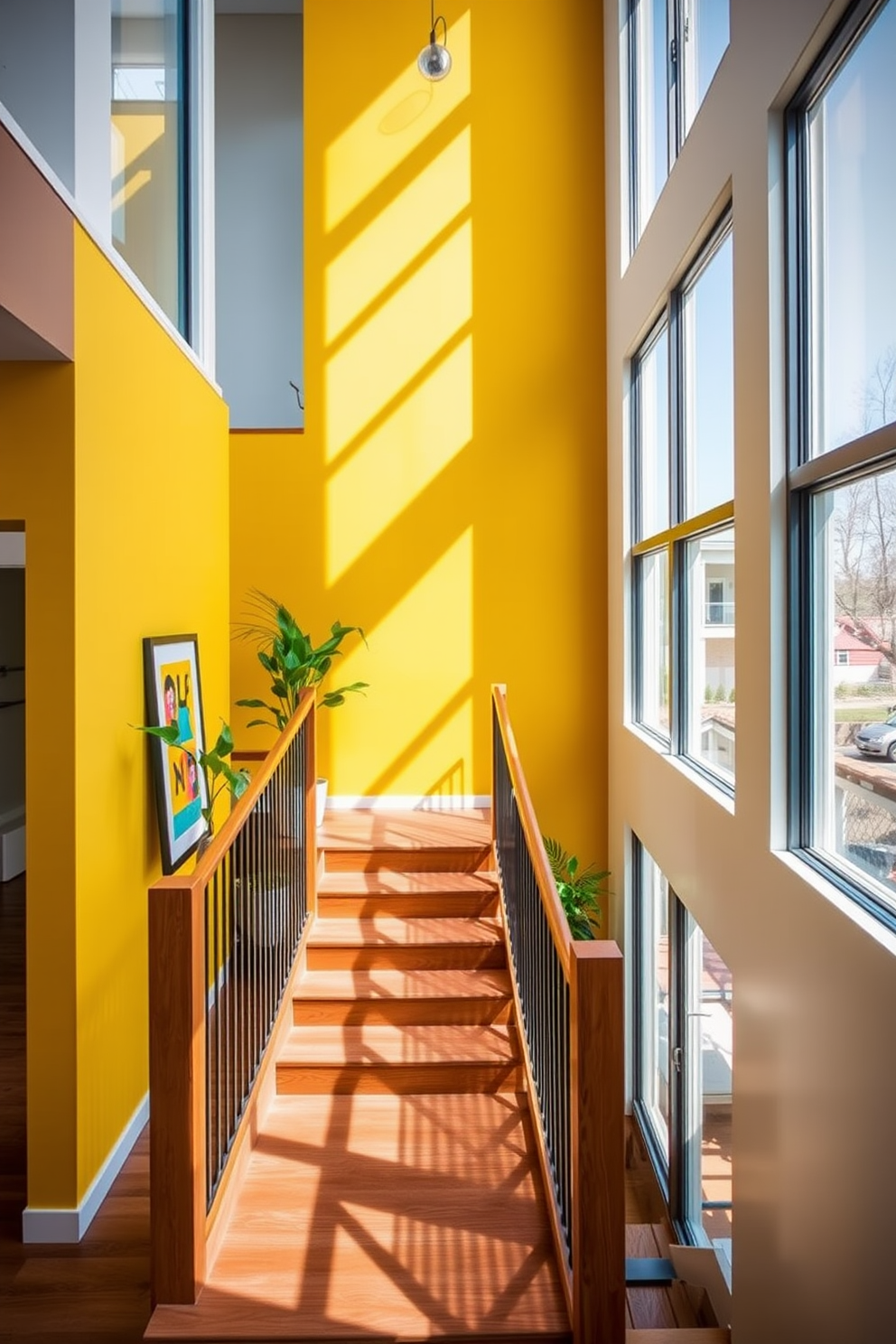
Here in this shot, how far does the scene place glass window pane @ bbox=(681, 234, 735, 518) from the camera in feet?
11.6

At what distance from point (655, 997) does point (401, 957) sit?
174 cm

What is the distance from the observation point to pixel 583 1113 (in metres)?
2.19

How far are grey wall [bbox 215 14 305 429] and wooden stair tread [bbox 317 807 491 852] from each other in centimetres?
323

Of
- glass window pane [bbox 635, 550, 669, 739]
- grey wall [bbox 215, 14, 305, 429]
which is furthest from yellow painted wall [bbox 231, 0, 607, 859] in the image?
grey wall [bbox 215, 14, 305, 429]

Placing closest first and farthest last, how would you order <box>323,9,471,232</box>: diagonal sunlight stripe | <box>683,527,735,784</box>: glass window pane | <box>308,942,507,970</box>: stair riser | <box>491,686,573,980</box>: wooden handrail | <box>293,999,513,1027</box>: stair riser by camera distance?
<box>491,686,573,980</box>: wooden handrail, <box>683,527,735,784</box>: glass window pane, <box>293,999,513,1027</box>: stair riser, <box>308,942,507,970</box>: stair riser, <box>323,9,471,232</box>: diagonal sunlight stripe

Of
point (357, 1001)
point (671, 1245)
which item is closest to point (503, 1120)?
point (357, 1001)

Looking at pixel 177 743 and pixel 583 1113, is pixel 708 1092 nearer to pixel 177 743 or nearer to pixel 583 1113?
pixel 583 1113

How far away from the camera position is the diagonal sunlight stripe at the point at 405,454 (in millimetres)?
6176

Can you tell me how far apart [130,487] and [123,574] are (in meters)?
0.36

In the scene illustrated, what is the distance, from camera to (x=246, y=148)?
282 inches

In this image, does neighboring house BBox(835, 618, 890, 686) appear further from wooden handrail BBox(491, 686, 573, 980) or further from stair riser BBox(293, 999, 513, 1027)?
stair riser BBox(293, 999, 513, 1027)

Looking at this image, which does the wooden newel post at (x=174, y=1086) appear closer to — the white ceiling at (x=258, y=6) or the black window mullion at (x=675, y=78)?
the black window mullion at (x=675, y=78)

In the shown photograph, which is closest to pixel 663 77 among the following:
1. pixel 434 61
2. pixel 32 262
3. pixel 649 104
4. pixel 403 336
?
pixel 649 104

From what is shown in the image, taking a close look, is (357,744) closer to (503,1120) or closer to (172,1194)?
(503,1120)
